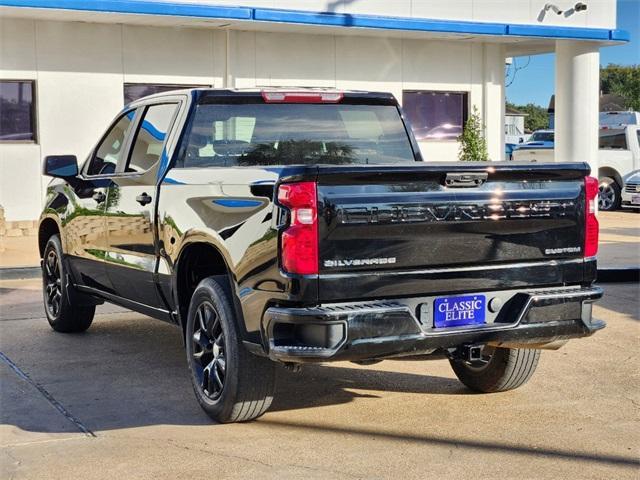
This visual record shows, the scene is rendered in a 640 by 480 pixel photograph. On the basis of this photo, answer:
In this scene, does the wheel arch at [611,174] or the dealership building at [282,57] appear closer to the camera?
the dealership building at [282,57]

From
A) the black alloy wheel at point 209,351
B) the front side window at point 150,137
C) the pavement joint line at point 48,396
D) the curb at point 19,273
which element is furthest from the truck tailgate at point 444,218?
the curb at point 19,273

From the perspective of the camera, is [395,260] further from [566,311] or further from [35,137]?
[35,137]

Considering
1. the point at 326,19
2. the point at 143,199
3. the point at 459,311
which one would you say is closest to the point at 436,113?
the point at 326,19

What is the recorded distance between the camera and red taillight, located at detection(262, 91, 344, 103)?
701 cm

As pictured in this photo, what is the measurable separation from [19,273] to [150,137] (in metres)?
5.78

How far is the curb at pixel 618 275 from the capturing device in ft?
38.8

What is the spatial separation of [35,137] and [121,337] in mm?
9475

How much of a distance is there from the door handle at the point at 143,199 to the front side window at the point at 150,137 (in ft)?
0.79

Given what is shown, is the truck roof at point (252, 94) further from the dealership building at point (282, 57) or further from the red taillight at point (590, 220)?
the dealership building at point (282, 57)

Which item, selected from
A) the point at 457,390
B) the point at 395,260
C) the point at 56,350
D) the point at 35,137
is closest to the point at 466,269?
the point at 395,260

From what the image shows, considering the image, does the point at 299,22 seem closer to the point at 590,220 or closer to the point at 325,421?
the point at 590,220

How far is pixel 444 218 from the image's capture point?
5473 mm

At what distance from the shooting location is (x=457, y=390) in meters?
6.88

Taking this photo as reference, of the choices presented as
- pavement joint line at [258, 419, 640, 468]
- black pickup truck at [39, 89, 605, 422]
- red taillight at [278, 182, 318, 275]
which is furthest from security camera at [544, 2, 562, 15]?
red taillight at [278, 182, 318, 275]
